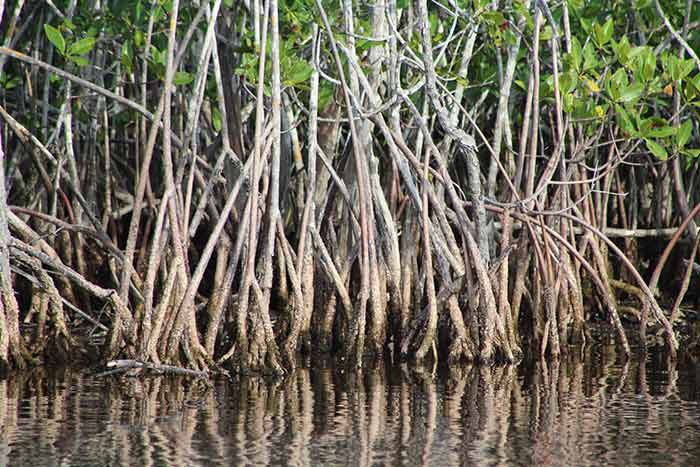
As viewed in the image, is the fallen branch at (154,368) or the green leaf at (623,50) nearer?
the fallen branch at (154,368)

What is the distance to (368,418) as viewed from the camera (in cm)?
514

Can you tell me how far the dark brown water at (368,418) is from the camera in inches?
175

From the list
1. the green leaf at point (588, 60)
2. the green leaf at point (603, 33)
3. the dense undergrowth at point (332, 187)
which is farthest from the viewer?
→ the green leaf at point (603, 33)

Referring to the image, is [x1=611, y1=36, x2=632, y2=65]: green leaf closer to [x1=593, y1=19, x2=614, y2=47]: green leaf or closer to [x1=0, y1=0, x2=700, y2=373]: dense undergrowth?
[x1=0, y1=0, x2=700, y2=373]: dense undergrowth

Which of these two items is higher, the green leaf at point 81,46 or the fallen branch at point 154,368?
the green leaf at point 81,46

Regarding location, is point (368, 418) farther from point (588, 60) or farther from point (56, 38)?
point (56, 38)

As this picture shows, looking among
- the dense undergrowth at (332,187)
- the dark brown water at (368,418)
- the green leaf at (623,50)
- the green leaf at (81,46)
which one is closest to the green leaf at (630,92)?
the dense undergrowth at (332,187)

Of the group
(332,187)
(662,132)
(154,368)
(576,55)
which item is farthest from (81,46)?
(662,132)

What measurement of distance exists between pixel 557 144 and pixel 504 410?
1.77 meters

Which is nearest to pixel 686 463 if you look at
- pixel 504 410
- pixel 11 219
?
pixel 504 410

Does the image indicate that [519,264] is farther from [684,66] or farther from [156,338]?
[156,338]

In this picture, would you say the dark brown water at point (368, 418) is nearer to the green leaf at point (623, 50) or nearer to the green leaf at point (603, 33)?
the green leaf at point (623, 50)

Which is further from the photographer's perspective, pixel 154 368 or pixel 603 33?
pixel 603 33

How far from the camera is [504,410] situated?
5332mm
